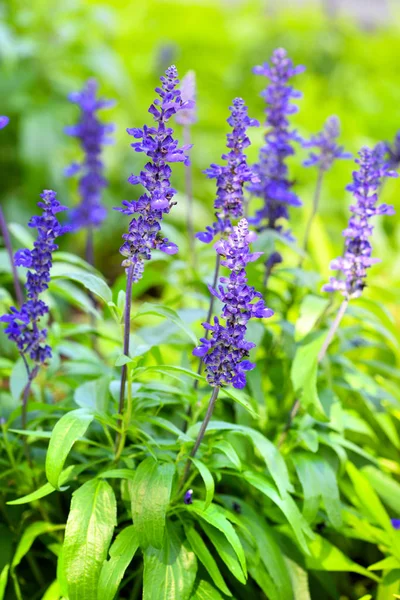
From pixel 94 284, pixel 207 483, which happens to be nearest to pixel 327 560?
pixel 207 483

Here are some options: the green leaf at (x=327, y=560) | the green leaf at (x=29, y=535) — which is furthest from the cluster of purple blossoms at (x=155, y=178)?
the green leaf at (x=327, y=560)

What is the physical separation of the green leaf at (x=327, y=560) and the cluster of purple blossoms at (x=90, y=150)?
2111 mm

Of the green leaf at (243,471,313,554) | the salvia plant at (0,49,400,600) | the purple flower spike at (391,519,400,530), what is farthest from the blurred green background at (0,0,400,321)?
the green leaf at (243,471,313,554)

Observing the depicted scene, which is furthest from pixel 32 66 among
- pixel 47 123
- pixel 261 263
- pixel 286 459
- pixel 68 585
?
pixel 68 585

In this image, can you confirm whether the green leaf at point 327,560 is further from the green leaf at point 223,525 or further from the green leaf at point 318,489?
the green leaf at point 223,525

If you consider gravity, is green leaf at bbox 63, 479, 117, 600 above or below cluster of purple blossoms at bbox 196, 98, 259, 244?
below

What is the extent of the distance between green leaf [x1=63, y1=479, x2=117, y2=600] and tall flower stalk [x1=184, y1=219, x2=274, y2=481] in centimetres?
70

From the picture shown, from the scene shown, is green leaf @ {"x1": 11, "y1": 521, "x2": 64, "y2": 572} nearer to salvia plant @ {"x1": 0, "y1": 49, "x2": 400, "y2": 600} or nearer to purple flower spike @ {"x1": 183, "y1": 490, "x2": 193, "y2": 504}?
salvia plant @ {"x1": 0, "y1": 49, "x2": 400, "y2": 600}

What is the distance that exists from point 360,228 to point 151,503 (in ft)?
4.47

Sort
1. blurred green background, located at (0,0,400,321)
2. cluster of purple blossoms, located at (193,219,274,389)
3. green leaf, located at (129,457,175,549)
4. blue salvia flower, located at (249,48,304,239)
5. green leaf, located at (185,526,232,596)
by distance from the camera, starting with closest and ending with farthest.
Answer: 1. cluster of purple blossoms, located at (193,219,274,389)
2. green leaf, located at (129,457,175,549)
3. green leaf, located at (185,526,232,596)
4. blue salvia flower, located at (249,48,304,239)
5. blurred green background, located at (0,0,400,321)

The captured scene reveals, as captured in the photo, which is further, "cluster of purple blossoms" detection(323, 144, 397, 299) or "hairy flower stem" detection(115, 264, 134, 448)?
"cluster of purple blossoms" detection(323, 144, 397, 299)

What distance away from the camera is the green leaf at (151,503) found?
8.77 feet

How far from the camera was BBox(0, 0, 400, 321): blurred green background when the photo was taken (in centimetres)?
640

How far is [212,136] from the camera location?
8.97 metres
